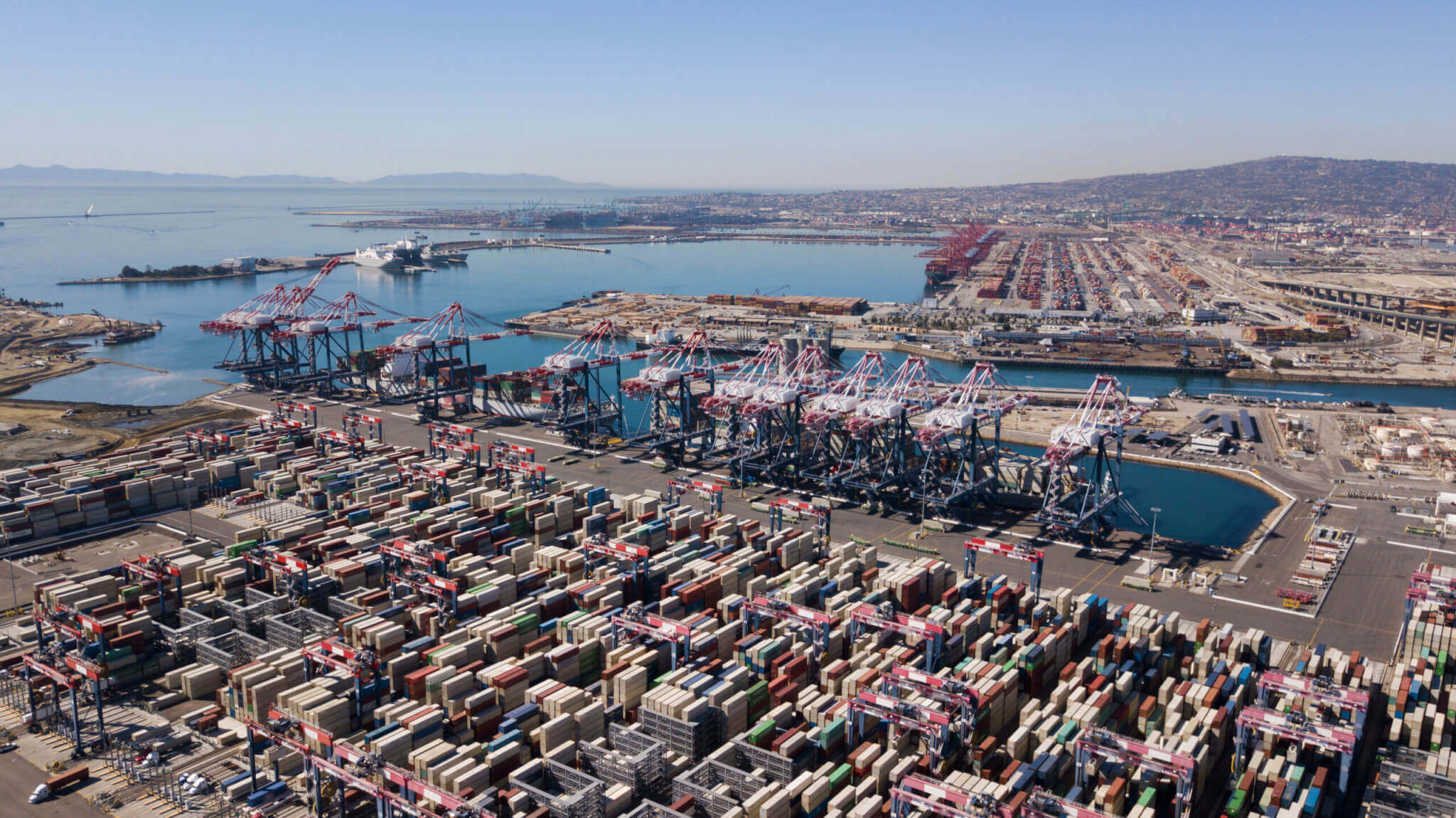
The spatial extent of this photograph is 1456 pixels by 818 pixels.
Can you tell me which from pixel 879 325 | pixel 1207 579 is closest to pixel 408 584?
pixel 1207 579

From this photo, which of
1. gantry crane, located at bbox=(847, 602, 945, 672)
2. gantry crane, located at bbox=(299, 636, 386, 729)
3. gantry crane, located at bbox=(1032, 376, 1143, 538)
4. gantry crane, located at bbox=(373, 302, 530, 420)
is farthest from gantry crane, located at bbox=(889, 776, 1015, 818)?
gantry crane, located at bbox=(373, 302, 530, 420)

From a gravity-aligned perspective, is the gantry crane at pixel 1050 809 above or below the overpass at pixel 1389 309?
below

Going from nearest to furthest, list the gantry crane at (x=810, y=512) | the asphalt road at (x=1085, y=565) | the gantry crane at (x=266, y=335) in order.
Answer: the asphalt road at (x=1085, y=565)
the gantry crane at (x=810, y=512)
the gantry crane at (x=266, y=335)

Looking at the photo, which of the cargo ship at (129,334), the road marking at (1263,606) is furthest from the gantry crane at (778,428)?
the cargo ship at (129,334)

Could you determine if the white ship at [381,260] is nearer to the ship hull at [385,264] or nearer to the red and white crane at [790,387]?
the ship hull at [385,264]

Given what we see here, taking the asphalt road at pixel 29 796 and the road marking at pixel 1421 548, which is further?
the road marking at pixel 1421 548

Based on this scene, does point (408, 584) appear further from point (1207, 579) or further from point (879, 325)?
point (879, 325)

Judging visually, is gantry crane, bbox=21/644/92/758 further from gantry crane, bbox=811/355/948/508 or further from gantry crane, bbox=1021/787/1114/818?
gantry crane, bbox=811/355/948/508
